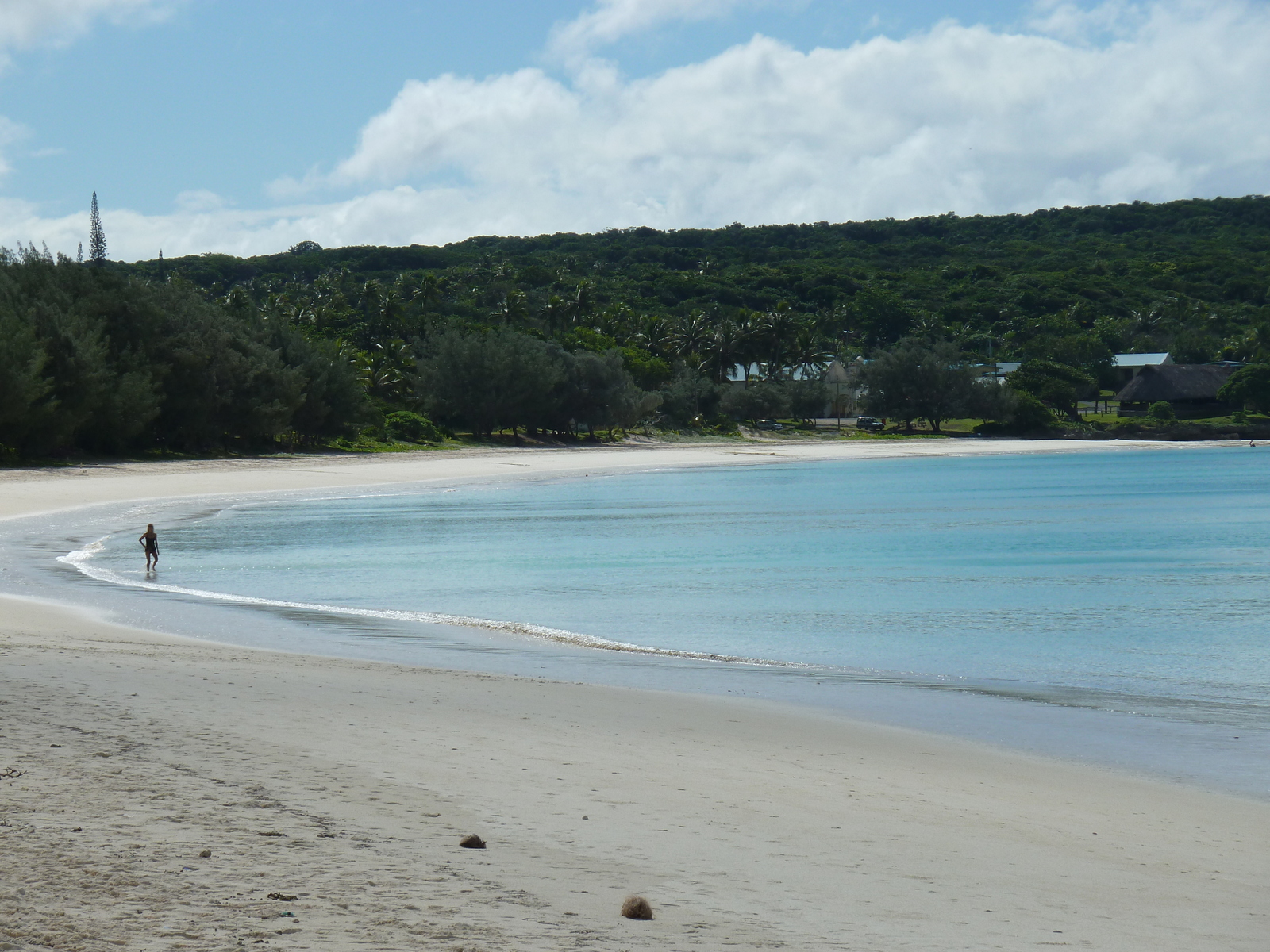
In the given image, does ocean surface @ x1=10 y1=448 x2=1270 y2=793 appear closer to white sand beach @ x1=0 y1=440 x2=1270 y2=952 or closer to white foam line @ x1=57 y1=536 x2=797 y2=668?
white foam line @ x1=57 y1=536 x2=797 y2=668

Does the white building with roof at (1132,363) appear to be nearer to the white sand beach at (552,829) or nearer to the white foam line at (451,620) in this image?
the white foam line at (451,620)

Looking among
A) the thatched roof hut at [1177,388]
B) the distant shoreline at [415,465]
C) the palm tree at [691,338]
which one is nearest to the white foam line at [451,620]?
the distant shoreline at [415,465]

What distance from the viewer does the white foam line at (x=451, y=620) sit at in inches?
568

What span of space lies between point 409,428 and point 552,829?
6724cm

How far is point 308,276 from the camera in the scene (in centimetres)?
16438

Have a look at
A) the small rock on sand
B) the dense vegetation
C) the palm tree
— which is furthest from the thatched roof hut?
the small rock on sand

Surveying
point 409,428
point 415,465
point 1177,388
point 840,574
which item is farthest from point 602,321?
point 840,574

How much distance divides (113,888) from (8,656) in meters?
7.13

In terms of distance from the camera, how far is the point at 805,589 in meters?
21.4

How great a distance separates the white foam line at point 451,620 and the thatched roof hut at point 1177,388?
100261 millimetres

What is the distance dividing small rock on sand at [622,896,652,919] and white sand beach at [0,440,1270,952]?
61mm

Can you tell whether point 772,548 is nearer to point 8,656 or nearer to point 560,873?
point 8,656

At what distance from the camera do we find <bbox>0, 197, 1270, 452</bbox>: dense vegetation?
56.4m

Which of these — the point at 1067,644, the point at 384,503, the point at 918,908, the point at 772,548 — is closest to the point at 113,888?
the point at 918,908
